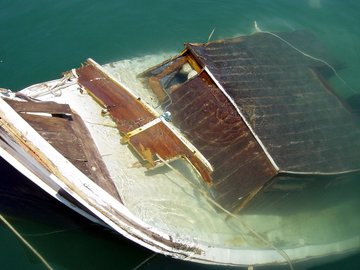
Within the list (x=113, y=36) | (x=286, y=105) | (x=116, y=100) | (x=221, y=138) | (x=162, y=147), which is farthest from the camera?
(x=113, y=36)

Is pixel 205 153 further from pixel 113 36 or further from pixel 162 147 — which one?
pixel 113 36

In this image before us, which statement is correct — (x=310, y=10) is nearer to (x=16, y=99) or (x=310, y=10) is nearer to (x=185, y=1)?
(x=185, y=1)

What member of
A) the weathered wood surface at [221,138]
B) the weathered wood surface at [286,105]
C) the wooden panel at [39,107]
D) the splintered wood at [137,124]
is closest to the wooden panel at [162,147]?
the splintered wood at [137,124]

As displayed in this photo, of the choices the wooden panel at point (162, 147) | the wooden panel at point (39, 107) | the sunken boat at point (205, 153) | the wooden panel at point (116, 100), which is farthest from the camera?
the wooden panel at point (116, 100)

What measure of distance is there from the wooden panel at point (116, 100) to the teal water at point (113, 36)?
2216 mm

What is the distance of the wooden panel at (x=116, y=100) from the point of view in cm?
962

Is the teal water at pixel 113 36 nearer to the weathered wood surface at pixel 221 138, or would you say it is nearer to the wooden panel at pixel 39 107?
the weathered wood surface at pixel 221 138


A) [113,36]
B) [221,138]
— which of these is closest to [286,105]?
[221,138]

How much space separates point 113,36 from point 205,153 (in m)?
6.30

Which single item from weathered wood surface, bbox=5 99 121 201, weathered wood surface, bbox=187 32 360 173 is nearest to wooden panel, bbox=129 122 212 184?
weathered wood surface, bbox=5 99 121 201

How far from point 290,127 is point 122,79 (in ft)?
14.8

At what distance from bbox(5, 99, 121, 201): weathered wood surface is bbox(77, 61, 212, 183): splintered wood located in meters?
1.00

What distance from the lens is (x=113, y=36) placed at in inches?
537

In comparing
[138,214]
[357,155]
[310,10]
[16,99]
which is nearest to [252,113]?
[357,155]
